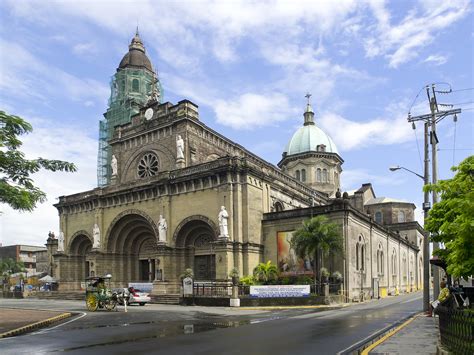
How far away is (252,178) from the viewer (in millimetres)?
42156

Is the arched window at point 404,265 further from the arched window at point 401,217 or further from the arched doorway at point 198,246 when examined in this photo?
the arched doorway at point 198,246

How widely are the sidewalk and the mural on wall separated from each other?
2167 cm

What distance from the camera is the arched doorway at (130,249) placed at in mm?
49812

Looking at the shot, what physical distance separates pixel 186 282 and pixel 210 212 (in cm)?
748

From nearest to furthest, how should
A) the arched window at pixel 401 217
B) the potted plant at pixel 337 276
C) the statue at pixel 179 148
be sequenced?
the potted plant at pixel 337 276, the statue at pixel 179 148, the arched window at pixel 401 217

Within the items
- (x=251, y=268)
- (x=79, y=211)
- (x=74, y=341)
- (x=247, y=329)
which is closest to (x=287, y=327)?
(x=247, y=329)

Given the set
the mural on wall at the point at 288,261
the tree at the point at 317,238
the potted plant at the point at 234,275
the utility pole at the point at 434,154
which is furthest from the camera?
the mural on wall at the point at 288,261

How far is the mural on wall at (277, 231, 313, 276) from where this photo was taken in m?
40.5

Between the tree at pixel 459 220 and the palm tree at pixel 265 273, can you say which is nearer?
the tree at pixel 459 220

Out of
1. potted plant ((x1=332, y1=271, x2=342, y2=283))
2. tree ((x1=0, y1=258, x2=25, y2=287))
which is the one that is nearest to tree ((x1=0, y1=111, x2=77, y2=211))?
potted plant ((x1=332, y1=271, x2=342, y2=283))

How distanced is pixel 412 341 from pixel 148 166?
4029 cm

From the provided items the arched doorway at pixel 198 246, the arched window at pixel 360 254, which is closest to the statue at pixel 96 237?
the arched doorway at pixel 198 246

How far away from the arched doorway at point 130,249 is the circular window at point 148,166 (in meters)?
4.96

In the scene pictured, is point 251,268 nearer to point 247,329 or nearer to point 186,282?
point 186,282
